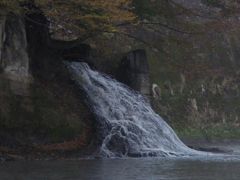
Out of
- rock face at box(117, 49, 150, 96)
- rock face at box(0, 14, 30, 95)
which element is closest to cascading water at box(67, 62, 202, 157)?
rock face at box(117, 49, 150, 96)

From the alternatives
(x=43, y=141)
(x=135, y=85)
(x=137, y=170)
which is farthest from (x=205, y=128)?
(x=137, y=170)

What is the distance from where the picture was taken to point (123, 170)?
587 inches

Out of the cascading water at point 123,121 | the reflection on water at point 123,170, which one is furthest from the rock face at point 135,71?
the reflection on water at point 123,170

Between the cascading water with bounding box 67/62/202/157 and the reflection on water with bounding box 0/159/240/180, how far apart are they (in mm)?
2327

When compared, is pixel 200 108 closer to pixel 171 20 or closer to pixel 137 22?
pixel 171 20

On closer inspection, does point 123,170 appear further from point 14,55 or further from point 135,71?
point 135,71

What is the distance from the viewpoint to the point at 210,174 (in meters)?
14.0

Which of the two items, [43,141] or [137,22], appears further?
[137,22]

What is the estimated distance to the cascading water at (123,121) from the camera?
20391 millimetres

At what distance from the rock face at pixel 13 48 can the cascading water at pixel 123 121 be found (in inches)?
91.0

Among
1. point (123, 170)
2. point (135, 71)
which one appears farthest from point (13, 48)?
point (123, 170)

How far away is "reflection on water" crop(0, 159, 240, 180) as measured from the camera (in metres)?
13.4

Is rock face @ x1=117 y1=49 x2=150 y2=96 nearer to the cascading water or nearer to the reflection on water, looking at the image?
the cascading water

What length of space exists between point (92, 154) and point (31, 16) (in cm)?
410
